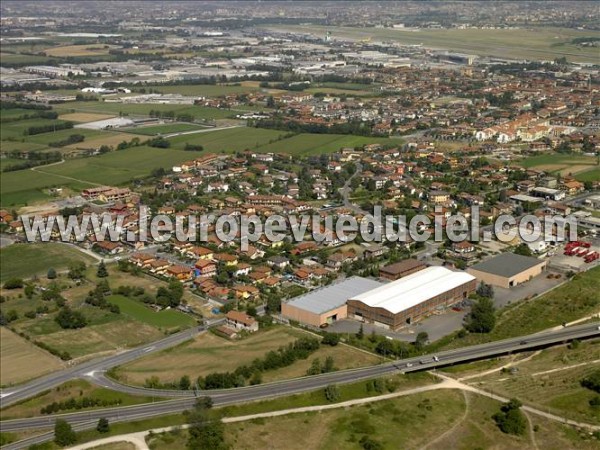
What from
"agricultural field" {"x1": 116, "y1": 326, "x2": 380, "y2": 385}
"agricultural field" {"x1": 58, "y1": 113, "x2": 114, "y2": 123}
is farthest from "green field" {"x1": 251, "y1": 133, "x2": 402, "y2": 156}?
"agricultural field" {"x1": 116, "y1": 326, "x2": 380, "y2": 385}

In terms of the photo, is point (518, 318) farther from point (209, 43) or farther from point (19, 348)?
point (209, 43)

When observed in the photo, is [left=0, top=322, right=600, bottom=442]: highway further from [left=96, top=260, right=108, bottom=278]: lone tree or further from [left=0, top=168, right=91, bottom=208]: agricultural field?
[left=0, top=168, right=91, bottom=208]: agricultural field

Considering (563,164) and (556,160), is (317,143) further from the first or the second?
(563,164)

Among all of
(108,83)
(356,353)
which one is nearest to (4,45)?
(108,83)

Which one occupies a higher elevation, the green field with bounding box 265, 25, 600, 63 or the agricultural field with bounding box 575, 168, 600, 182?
the green field with bounding box 265, 25, 600, 63

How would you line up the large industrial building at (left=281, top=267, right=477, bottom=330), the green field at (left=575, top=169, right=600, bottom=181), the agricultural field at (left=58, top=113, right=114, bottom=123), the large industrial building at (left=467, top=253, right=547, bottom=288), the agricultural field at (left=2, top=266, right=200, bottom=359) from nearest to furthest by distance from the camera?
the agricultural field at (left=2, top=266, right=200, bottom=359)
the large industrial building at (left=281, top=267, right=477, bottom=330)
the large industrial building at (left=467, top=253, right=547, bottom=288)
the green field at (left=575, top=169, right=600, bottom=181)
the agricultural field at (left=58, top=113, right=114, bottom=123)

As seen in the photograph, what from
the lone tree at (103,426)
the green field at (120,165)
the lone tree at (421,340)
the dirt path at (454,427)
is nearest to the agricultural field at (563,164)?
the green field at (120,165)

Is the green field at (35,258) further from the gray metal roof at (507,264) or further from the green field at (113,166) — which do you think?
the gray metal roof at (507,264)
